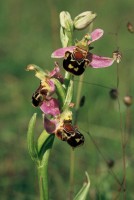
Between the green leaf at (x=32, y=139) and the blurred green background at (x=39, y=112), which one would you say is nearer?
the green leaf at (x=32, y=139)

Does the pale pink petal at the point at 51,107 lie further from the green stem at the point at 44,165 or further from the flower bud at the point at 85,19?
the flower bud at the point at 85,19

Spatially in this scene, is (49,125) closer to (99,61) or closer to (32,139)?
(32,139)

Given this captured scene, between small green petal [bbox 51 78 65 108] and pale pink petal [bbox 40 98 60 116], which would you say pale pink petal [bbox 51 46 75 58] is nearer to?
small green petal [bbox 51 78 65 108]

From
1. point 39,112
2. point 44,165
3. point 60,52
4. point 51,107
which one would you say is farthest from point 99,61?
point 39,112

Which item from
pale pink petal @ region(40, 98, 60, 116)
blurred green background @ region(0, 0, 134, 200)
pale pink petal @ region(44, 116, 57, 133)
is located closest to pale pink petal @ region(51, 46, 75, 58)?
pale pink petal @ region(40, 98, 60, 116)

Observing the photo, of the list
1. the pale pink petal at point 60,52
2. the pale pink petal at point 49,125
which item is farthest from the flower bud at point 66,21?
the pale pink petal at point 49,125

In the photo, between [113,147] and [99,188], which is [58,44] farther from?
[99,188]

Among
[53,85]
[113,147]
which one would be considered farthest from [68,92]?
[113,147]
